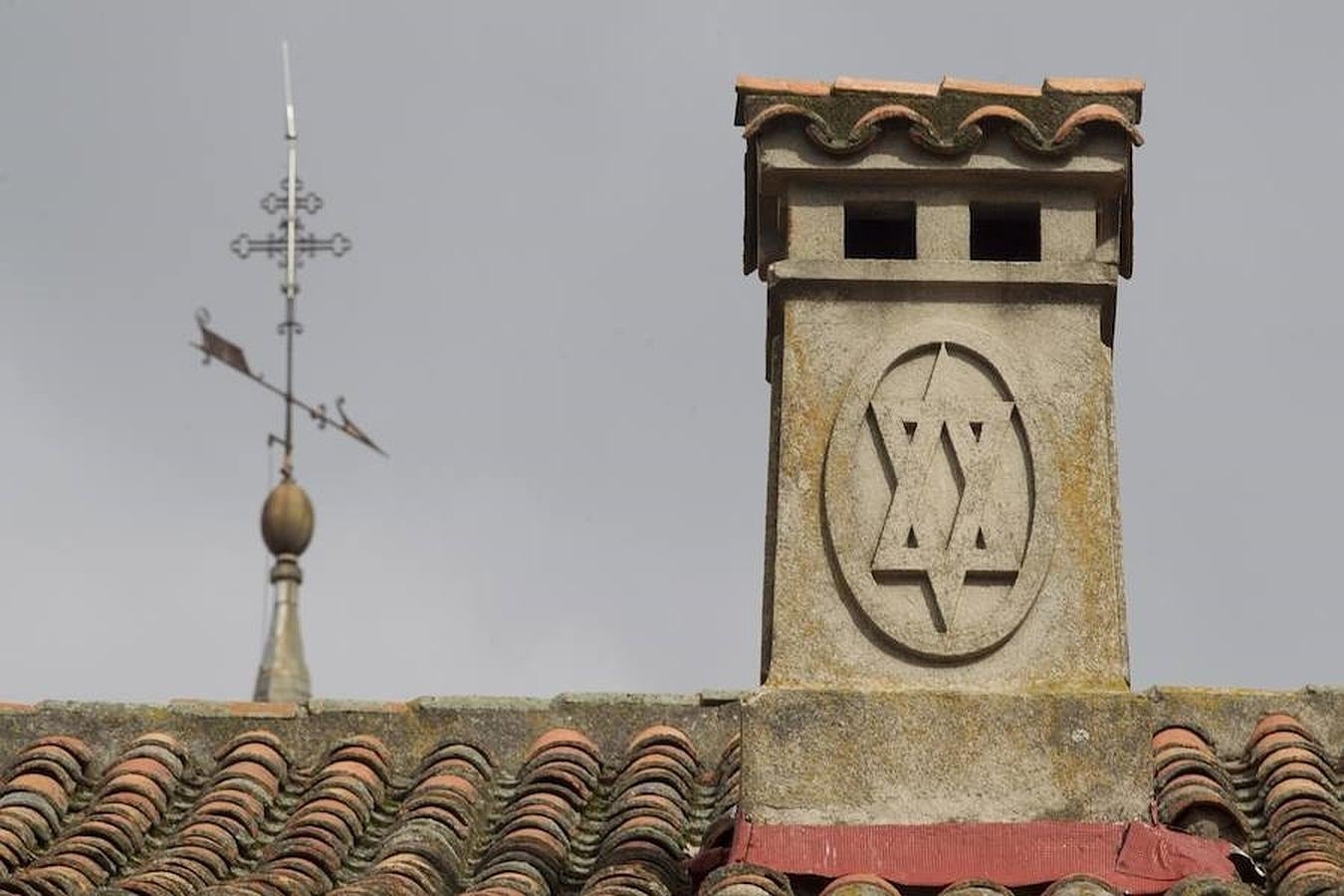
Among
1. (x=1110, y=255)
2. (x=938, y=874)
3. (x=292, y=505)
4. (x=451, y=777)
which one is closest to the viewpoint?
(x=938, y=874)

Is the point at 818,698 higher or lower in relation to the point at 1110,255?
lower

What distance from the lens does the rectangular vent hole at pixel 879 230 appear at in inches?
439

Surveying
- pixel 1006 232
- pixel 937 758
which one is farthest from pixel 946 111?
pixel 937 758

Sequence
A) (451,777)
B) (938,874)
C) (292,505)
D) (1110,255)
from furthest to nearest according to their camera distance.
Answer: (292,505), (451,777), (1110,255), (938,874)

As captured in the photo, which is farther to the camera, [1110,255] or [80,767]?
[80,767]

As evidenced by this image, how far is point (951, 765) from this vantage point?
34.2 feet

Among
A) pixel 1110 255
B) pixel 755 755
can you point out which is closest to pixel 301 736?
pixel 755 755

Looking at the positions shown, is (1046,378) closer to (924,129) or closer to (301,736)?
(924,129)

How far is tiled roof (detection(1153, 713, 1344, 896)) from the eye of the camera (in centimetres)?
1045

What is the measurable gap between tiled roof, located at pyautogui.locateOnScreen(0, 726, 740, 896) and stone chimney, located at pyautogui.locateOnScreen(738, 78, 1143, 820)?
0.85 meters

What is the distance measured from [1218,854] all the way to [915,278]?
72.7 inches

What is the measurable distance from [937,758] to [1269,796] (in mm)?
1390

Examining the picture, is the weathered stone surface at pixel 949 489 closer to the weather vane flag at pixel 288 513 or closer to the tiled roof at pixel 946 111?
the tiled roof at pixel 946 111

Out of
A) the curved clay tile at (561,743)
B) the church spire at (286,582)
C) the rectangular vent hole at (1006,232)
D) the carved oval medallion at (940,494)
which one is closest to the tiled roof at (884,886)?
the carved oval medallion at (940,494)
